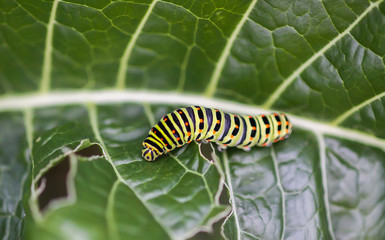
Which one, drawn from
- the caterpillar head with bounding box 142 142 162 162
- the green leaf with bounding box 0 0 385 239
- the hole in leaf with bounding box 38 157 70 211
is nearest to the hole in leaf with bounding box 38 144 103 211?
the hole in leaf with bounding box 38 157 70 211

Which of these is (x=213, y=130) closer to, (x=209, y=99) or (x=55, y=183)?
(x=209, y=99)

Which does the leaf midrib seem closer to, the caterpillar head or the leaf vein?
the leaf vein

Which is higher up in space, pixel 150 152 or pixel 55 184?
pixel 55 184

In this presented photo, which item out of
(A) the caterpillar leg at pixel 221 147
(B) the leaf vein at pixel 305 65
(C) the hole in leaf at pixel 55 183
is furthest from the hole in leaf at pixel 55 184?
(B) the leaf vein at pixel 305 65

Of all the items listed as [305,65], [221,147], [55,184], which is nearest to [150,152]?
[221,147]

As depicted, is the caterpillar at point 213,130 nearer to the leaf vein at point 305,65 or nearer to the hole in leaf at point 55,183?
the leaf vein at point 305,65

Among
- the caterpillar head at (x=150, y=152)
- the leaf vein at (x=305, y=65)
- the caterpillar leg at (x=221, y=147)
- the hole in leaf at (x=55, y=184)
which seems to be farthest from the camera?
the hole in leaf at (x=55, y=184)

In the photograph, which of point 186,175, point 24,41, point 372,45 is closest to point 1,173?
point 24,41
